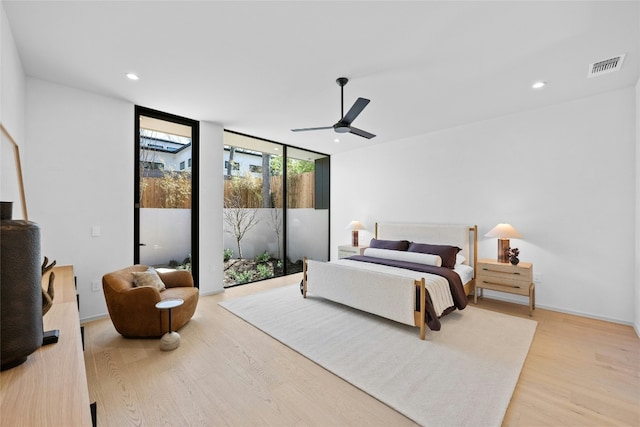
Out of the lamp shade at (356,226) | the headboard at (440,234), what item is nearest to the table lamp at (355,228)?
the lamp shade at (356,226)

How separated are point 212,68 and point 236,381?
2881mm

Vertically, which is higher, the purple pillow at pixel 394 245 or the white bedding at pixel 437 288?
the purple pillow at pixel 394 245

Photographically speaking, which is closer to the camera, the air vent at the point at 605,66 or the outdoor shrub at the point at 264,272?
the air vent at the point at 605,66

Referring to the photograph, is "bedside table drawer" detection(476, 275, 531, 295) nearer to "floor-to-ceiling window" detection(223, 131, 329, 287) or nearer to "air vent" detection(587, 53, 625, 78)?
"air vent" detection(587, 53, 625, 78)

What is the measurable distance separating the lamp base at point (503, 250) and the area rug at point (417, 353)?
0.80m

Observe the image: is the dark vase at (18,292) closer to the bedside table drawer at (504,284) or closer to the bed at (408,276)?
the bed at (408,276)

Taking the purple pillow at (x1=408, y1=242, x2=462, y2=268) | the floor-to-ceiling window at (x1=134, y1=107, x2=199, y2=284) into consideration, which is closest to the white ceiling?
the floor-to-ceiling window at (x1=134, y1=107, x2=199, y2=284)

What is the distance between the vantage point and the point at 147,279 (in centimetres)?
307

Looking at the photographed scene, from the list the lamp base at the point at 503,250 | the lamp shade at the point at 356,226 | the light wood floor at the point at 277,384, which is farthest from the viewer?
the lamp shade at the point at 356,226

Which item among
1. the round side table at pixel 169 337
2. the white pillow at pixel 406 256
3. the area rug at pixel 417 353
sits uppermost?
the white pillow at pixel 406 256

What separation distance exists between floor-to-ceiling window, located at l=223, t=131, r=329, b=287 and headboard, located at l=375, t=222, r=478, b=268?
185cm

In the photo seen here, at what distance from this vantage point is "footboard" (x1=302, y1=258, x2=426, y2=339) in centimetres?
290

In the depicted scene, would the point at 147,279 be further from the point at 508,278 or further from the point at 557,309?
the point at 557,309

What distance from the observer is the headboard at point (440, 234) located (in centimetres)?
434
